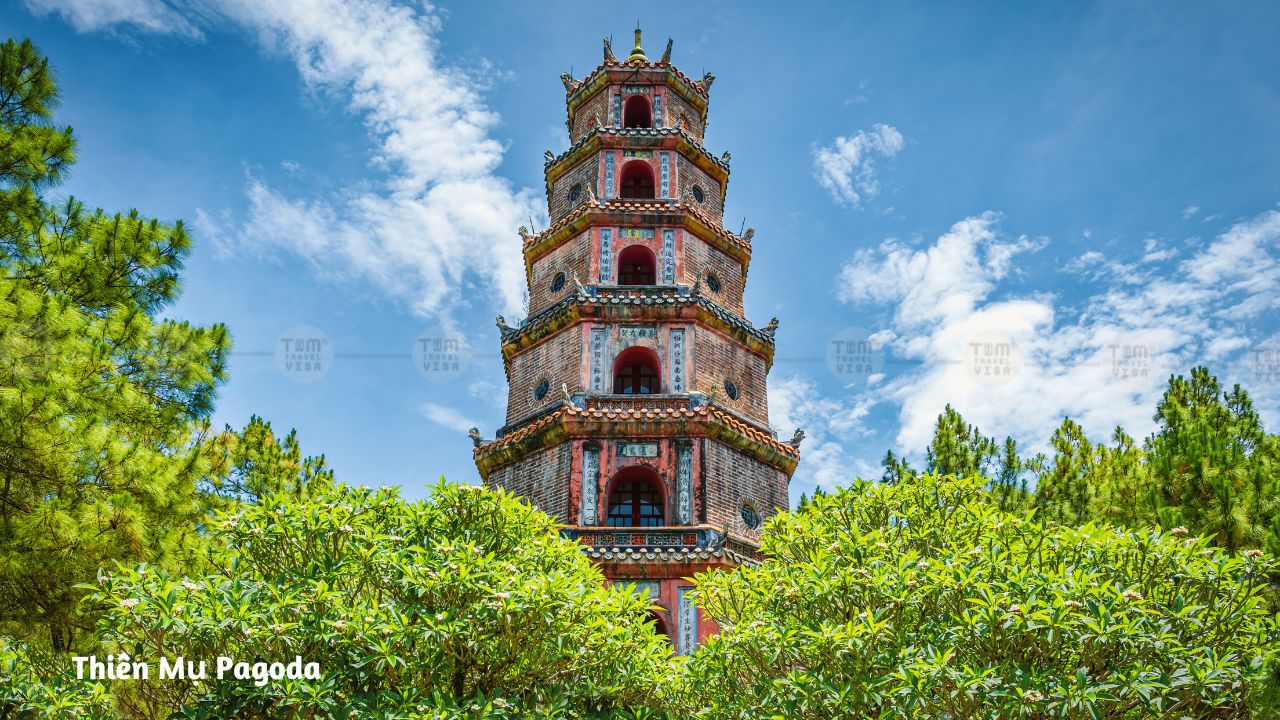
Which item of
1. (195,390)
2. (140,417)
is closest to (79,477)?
(140,417)

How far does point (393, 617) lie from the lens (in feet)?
29.5

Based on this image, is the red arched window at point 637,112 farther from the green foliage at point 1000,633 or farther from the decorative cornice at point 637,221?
the green foliage at point 1000,633

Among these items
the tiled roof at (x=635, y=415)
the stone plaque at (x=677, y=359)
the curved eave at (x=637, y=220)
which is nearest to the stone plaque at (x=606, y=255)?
the curved eave at (x=637, y=220)

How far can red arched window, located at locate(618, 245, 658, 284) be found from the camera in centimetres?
2078

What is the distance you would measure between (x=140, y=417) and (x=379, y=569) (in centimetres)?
395

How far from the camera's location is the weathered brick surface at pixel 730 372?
1858 cm

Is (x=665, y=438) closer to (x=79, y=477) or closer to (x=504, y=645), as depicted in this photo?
(x=504, y=645)

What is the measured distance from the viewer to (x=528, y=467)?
17719 millimetres

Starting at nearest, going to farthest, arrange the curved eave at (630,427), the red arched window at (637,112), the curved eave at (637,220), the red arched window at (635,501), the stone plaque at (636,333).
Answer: the curved eave at (630,427), the red arched window at (635,501), the stone plaque at (636,333), the curved eave at (637,220), the red arched window at (637,112)

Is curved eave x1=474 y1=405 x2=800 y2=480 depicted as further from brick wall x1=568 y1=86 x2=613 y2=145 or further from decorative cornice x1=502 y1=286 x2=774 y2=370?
brick wall x1=568 y1=86 x2=613 y2=145

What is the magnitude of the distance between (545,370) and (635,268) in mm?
3642

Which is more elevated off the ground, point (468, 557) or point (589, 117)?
point (589, 117)

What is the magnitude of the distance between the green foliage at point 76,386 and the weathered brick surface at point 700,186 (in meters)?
11.8

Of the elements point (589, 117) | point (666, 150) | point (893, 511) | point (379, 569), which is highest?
point (589, 117)
